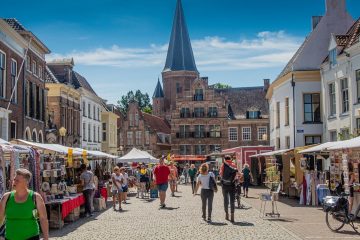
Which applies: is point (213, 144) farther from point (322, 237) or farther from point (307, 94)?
point (322, 237)

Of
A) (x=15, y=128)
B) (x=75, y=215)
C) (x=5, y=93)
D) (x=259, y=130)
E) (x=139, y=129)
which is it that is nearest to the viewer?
(x=75, y=215)

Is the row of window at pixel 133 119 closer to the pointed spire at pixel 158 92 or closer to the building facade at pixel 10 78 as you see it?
the pointed spire at pixel 158 92

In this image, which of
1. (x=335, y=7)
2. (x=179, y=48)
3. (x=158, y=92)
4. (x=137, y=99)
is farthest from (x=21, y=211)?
(x=137, y=99)

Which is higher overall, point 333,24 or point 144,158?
point 333,24

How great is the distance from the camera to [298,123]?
32188 millimetres

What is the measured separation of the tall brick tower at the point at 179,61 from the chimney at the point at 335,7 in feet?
174

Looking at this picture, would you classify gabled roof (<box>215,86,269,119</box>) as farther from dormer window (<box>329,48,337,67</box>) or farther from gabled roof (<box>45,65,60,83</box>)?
dormer window (<box>329,48,337,67</box>)

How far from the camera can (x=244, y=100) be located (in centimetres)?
7150

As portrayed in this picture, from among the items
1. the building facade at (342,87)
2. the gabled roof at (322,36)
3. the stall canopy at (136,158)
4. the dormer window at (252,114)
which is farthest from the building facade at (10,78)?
the dormer window at (252,114)

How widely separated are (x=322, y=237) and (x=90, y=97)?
4208 cm

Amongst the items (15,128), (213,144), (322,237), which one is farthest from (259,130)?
(322,237)

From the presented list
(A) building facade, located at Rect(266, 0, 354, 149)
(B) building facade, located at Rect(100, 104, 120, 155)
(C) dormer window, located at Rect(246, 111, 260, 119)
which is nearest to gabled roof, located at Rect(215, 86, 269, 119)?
(C) dormer window, located at Rect(246, 111, 260, 119)

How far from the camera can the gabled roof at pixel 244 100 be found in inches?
2734

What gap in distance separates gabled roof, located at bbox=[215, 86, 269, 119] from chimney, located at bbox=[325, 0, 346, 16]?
35584mm
